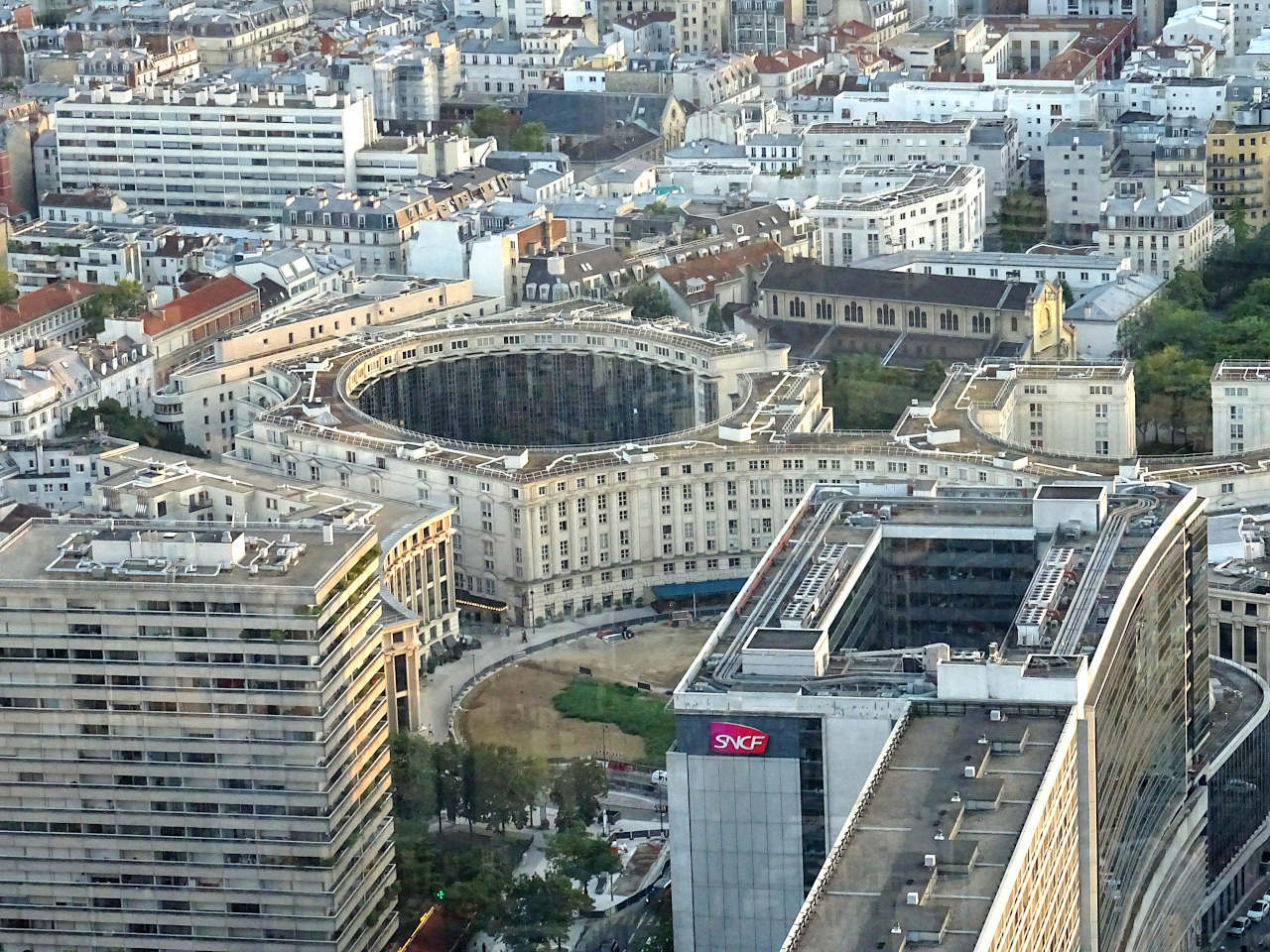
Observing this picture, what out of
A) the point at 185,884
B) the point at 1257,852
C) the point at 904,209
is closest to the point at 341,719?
the point at 185,884

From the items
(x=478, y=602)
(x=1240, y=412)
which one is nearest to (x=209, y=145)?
(x=478, y=602)

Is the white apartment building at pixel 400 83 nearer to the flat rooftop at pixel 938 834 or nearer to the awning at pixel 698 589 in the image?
the awning at pixel 698 589

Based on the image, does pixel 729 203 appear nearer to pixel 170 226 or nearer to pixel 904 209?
pixel 904 209

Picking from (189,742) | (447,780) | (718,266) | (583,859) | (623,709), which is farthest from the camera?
(718,266)

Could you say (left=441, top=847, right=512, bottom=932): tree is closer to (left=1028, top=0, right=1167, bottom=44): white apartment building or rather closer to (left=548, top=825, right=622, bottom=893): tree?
(left=548, top=825, right=622, bottom=893): tree

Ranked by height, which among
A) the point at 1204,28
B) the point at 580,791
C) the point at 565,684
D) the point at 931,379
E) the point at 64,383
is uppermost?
the point at 1204,28

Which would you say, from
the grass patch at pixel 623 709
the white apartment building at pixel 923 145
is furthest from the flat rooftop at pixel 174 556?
the white apartment building at pixel 923 145

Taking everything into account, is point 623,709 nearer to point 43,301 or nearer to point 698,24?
point 43,301
